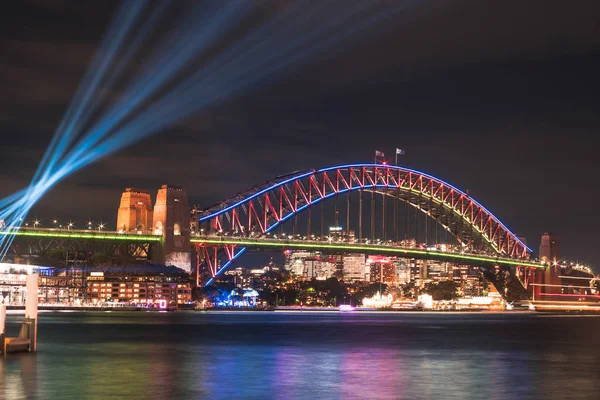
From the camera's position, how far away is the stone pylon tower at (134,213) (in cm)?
12619

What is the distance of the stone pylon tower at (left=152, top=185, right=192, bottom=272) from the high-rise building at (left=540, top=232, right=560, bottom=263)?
6951 centimetres

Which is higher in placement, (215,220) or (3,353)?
(215,220)

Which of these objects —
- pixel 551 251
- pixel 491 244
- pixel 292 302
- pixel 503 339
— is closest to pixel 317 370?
pixel 503 339

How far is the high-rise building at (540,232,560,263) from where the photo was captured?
164500mm

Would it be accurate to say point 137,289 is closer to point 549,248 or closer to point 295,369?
point 549,248

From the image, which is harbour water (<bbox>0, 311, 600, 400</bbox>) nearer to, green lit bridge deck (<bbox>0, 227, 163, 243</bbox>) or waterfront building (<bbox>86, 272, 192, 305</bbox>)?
green lit bridge deck (<bbox>0, 227, 163, 243</bbox>)

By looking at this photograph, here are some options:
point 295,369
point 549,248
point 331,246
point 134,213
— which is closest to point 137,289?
point 134,213

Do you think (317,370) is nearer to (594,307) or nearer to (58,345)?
(58,345)

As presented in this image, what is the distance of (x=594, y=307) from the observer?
16950 centimetres

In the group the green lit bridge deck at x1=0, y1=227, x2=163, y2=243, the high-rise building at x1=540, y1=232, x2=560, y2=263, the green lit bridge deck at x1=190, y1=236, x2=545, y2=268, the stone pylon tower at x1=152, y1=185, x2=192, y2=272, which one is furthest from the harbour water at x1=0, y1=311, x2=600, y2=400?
the high-rise building at x1=540, y1=232, x2=560, y2=263

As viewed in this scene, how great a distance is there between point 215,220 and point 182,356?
284 ft

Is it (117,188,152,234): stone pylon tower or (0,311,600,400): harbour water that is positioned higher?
(117,188,152,234): stone pylon tower

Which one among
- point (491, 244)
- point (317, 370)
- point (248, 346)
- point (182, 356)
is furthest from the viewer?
point (491, 244)

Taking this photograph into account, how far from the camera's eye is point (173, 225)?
120 metres
